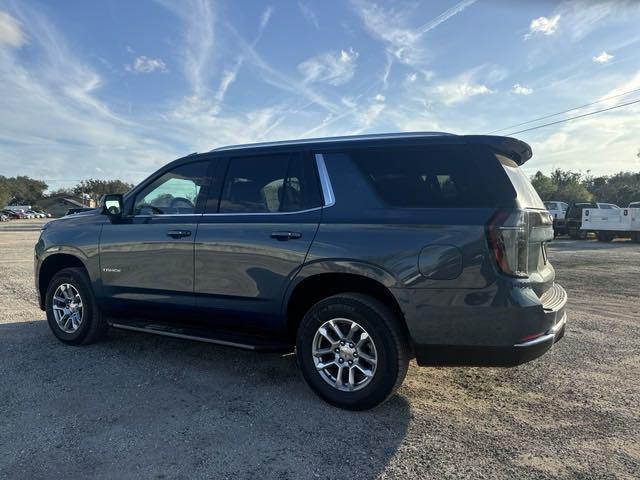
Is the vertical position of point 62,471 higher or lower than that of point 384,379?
lower

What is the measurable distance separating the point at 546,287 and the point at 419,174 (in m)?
1.21

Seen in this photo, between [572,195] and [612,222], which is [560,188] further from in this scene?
[612,222]

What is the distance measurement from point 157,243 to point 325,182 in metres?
1.75

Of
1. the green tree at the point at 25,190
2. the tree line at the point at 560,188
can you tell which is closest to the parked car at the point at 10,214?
the tree line at the point at 560,188

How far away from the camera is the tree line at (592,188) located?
52344 mm

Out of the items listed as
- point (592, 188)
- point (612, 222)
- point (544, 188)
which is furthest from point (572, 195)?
point (612, 222)

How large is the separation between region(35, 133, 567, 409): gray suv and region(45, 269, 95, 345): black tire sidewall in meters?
0.36

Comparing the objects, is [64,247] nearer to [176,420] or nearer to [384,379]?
[176,420]

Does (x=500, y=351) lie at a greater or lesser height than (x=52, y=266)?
lesser

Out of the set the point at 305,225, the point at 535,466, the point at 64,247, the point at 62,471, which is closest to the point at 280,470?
the point at 62,471

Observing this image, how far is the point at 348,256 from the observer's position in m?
3.39

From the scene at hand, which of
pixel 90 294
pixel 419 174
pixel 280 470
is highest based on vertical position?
pixel 419 174

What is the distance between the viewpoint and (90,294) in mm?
4820

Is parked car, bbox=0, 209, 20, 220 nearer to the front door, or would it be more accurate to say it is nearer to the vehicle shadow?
the front door
